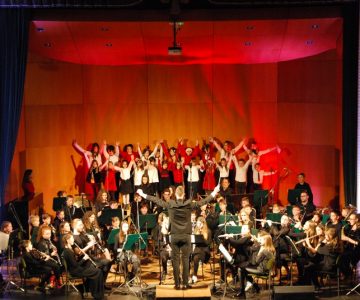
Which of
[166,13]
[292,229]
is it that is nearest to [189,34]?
[166,13]

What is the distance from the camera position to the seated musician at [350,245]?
11094 mm

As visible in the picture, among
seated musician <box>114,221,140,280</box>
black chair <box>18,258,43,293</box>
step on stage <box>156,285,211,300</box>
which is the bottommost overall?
step on stage <box>156,285,211,300</box>

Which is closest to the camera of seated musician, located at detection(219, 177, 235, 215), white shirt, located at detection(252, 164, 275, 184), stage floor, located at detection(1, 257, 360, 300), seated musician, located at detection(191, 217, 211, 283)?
stage floor, located at detection(1, 257, 360, 300)

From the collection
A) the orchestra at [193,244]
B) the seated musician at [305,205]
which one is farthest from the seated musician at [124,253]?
the seated musician at [305,205]

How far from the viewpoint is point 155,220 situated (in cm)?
1242

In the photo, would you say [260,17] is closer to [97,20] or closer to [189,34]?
[189,34]

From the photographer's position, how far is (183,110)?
18109mm

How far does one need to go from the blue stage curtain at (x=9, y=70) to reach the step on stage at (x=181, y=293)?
4.28m

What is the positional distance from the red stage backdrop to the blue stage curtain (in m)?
2.53

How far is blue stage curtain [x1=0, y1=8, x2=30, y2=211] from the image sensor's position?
13523 millimetres

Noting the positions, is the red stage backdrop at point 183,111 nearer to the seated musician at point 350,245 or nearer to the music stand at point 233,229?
the seated musician at point 350,245

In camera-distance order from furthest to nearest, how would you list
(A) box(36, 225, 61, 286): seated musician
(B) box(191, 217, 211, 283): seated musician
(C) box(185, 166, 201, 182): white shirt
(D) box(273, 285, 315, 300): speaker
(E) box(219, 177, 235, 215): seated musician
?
1. (C) box(185, 166, 201, 182): white shirt
2. (E) box(219, 177, 235, 215): seated musician
3. (B) box(191, 217, 211, 283): seated musician
4. (A) box(36, 225, 61, 286): seated musician
5. (D) box(273, 285, 315, 300): speaker

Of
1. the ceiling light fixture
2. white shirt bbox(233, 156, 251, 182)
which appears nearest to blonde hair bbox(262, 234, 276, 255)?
the ceiling light fixture

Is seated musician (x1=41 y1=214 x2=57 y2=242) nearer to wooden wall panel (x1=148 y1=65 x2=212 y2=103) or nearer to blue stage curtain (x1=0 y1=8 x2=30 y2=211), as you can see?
blue stage curtain (x1=0 y1=8 x2=30 y2=211)
